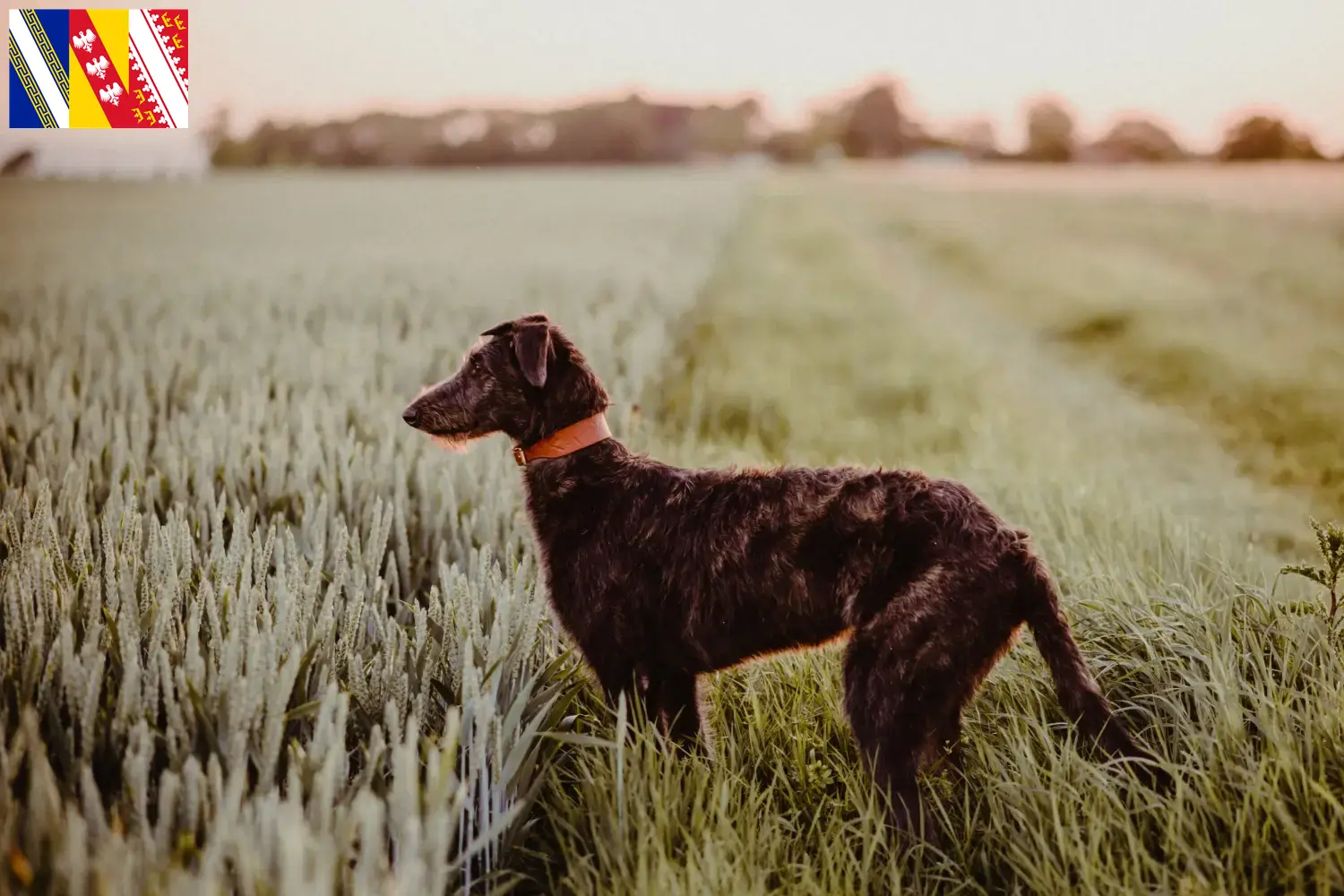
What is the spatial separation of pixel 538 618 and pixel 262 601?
2.46 feet

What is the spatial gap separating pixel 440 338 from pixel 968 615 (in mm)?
5755

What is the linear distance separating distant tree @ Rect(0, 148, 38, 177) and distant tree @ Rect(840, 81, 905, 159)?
62.3m

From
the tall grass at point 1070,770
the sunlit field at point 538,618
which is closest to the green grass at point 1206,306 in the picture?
the sunlit field at point 538,618

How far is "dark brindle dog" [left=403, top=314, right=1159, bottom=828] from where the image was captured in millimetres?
1907

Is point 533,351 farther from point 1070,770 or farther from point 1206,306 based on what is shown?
point 1206,306

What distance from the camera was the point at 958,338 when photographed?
10.1 meters

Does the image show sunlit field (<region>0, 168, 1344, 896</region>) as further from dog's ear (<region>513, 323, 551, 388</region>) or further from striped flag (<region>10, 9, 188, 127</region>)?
striped flag (<region>10, 9, 188, 127</region>)

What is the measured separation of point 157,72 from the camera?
379 centimetres

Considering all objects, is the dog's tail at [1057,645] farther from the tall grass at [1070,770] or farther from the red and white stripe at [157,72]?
the red and white stripe at [157,72]

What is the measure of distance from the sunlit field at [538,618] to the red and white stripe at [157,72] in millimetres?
1422

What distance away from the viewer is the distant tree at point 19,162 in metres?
4.59

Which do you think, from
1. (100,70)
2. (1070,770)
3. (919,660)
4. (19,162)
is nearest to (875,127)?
(19,162)

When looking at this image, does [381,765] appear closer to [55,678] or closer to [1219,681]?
[55,678]

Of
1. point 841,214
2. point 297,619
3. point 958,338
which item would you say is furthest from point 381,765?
point 841,214
